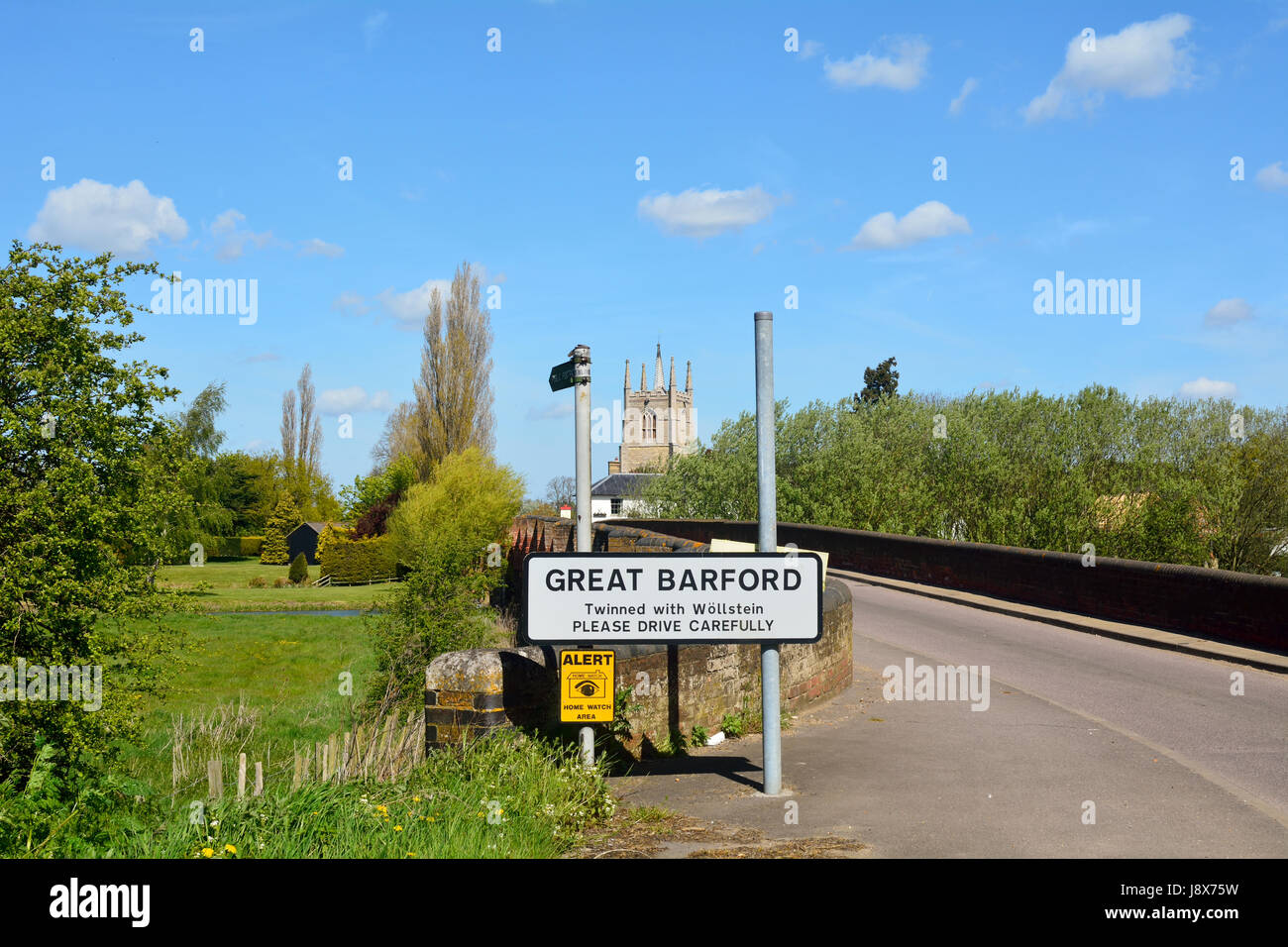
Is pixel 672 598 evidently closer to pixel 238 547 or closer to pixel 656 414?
pixel 238 547

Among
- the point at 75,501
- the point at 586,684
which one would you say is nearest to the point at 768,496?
the point at 586,684

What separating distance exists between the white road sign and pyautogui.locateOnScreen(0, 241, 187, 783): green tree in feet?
31.5

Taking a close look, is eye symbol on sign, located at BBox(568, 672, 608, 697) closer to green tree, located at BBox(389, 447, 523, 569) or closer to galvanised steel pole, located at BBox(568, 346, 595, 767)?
galvanised steel pole, located at BBox(568, 346, 595, 767)

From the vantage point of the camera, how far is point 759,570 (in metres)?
7.23

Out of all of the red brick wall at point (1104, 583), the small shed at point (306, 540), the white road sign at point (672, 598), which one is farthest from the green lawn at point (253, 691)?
the small shed at point (306, 540)

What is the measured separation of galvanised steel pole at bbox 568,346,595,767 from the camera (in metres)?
7.06

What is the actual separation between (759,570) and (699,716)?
7.53ft

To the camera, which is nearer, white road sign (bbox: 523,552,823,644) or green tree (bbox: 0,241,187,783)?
white road sign (bbox: 523,552,823,644)

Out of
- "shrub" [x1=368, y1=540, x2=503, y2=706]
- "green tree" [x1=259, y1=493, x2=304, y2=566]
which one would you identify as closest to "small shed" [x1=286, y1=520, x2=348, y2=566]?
"green tree" [x1=259, y1=493, x2=304, y2=566]

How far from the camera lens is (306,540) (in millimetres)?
83000

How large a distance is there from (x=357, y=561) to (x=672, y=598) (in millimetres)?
59929
